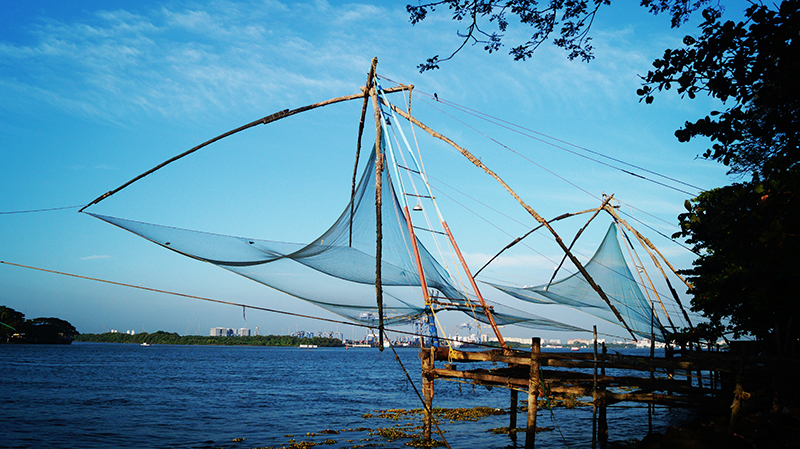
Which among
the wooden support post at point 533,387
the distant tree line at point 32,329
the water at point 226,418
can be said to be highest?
the wooden support post at point 533,387

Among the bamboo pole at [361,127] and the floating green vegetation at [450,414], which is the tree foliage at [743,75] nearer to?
the bamboo pole at [361,127]

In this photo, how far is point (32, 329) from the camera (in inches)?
2899

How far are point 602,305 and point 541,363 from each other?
4.71 m

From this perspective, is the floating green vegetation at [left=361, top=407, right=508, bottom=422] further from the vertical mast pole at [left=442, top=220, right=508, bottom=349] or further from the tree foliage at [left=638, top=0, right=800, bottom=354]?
the tree foliage at [left=638, top=0, right=800, bottom=354]

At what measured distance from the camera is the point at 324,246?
328 inches

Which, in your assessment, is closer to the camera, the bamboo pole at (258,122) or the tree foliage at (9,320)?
the bamboo pole at (258,122)

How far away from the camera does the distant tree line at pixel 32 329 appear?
66694mm

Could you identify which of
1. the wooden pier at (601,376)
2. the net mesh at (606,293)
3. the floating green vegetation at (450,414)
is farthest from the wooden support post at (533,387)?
the floating green vegetation at (450,414)

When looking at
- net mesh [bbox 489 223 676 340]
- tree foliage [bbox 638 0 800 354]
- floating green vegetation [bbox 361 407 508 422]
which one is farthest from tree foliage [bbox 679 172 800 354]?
floating green vegetation [bbox 361 407 508 422]

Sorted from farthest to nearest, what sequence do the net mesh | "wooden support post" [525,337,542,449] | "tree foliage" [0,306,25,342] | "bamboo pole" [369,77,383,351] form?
"tree foliage" [0,306,25,342], the net mesh, "wooden support post" [525,337,542,449], "bamboo pole" [369,77,383,351]

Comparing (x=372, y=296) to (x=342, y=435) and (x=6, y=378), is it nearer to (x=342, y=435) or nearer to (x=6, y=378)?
(x=342, y=435)

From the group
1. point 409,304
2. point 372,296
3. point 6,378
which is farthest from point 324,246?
point 6,378

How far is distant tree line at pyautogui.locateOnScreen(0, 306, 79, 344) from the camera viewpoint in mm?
66694

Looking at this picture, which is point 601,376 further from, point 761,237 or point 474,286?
point 761,237
